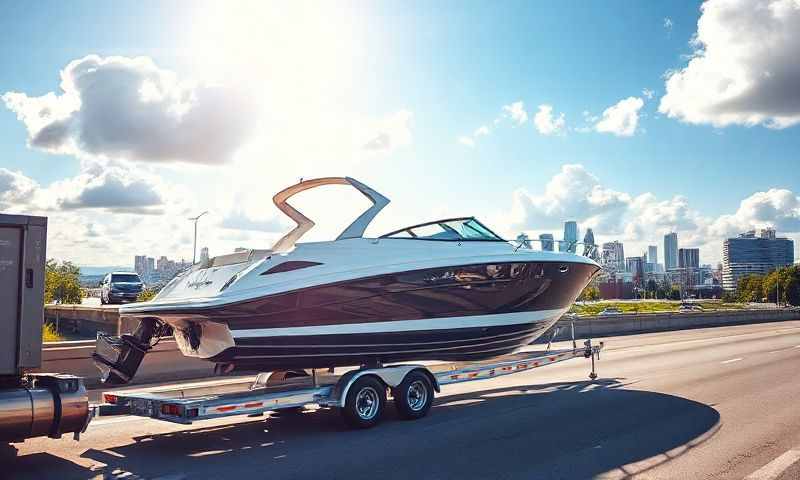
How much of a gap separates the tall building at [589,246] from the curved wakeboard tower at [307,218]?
5183mm

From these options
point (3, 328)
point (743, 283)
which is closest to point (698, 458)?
point (3, 328)

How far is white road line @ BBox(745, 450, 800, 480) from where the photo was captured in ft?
21.6

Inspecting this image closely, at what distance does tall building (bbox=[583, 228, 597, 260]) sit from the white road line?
22.2 feet

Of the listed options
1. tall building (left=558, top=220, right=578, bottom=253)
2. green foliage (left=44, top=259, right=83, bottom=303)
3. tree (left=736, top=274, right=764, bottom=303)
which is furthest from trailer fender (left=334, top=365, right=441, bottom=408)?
tree (left=736, top=274, right=764, bottom=303)

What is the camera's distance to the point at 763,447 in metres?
7.81

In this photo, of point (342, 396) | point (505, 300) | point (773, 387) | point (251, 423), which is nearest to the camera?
point (342, 396)

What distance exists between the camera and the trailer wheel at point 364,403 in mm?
9102

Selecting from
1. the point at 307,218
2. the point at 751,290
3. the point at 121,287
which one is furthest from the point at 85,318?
the point at 751,290

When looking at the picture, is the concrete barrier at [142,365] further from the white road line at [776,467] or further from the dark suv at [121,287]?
the dark suv at [121,287]

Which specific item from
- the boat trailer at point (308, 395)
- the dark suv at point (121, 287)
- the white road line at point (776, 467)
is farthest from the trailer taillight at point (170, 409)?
the dark suv at point (121, 287)

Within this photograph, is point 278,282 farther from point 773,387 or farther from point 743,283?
point 743,283

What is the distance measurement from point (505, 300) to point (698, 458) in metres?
4.52

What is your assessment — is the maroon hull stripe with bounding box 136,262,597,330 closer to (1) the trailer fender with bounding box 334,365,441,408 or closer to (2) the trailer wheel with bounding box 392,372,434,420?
(1) the trailer fender with bounding box 334,365,441,408

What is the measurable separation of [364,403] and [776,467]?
4.89m
